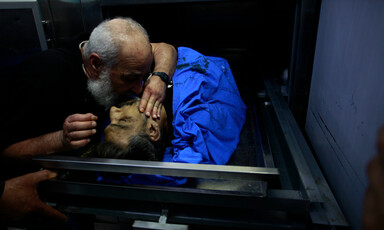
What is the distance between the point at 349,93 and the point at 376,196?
74cm

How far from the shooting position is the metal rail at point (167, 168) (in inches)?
34.5

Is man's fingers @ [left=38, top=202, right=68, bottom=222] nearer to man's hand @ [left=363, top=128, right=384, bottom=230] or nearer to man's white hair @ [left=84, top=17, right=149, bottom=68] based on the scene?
man's white hair @ [left=84, top=17, right=149, bottom=68]

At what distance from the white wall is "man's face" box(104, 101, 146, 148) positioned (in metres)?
0.91

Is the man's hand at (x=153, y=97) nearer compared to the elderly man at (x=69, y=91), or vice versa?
the elderly man at (x=69, y=91)

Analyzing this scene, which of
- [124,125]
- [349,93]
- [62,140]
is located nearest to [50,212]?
[62,140]

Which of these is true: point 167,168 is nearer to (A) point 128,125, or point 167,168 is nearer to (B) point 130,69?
(A) point 128,125

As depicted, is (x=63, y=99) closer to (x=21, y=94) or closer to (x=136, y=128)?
(x=21, y=94)

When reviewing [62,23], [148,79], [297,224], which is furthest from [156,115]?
[62,23]

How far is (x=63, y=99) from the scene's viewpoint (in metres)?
1.35

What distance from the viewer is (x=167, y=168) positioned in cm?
92

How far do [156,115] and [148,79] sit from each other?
13.9 inches

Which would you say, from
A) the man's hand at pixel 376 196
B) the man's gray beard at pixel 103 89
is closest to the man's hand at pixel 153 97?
the man's gray beard at pixel 103 89

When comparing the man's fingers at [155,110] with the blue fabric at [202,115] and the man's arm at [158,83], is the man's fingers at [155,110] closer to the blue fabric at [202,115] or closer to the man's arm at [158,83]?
the man's arm at [158,83]

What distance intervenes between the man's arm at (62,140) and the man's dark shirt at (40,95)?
0.05 m
